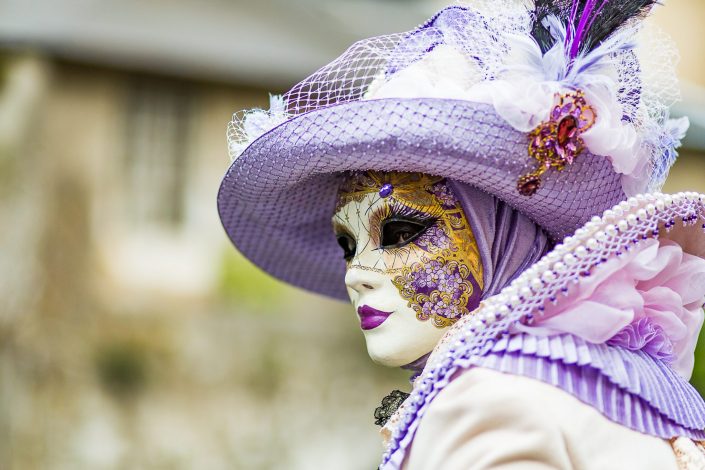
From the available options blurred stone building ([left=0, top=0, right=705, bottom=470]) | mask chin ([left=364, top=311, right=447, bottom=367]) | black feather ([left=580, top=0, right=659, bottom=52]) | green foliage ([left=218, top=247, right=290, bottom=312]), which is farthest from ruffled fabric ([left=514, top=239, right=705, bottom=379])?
green foliage ([left=218, top=247, right=290, bottom=312])

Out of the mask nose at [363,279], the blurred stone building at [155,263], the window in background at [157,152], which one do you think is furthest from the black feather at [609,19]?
the window in background at [157,152]

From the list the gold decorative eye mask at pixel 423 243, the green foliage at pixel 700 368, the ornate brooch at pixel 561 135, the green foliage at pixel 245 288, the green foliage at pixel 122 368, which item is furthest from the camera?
the green foliage at pixel 245 288

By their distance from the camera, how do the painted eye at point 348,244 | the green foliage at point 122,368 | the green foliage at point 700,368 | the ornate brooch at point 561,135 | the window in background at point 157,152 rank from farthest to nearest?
the window in background at point 157,152
the green foliage at point 122,368
the green foliage at point 700,368
the painted eye at point 348,244
the ornate brooch at point 561,135

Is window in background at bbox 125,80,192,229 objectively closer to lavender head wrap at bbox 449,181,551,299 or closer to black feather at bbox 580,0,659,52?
lavender head wrap at bbox 449,181,551,299

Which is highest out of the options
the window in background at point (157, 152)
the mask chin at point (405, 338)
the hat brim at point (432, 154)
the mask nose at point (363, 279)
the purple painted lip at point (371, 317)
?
the window in background at point (157, 152)

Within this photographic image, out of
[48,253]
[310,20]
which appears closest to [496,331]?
[48,253]

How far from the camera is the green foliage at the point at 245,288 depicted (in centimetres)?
812

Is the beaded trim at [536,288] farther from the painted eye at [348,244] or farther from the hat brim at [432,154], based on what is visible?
the painted eye at [348,244]

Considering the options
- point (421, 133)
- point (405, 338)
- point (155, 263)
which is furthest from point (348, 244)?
point (155, 263)

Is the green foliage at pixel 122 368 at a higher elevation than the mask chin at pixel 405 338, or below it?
below

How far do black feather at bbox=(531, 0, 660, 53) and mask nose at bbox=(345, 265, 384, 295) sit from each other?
23.7 inches

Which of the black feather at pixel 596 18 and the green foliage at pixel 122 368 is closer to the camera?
the black feather at pixel 596 18

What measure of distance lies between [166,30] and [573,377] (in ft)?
23.2

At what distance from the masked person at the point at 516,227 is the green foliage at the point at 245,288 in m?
5.82
